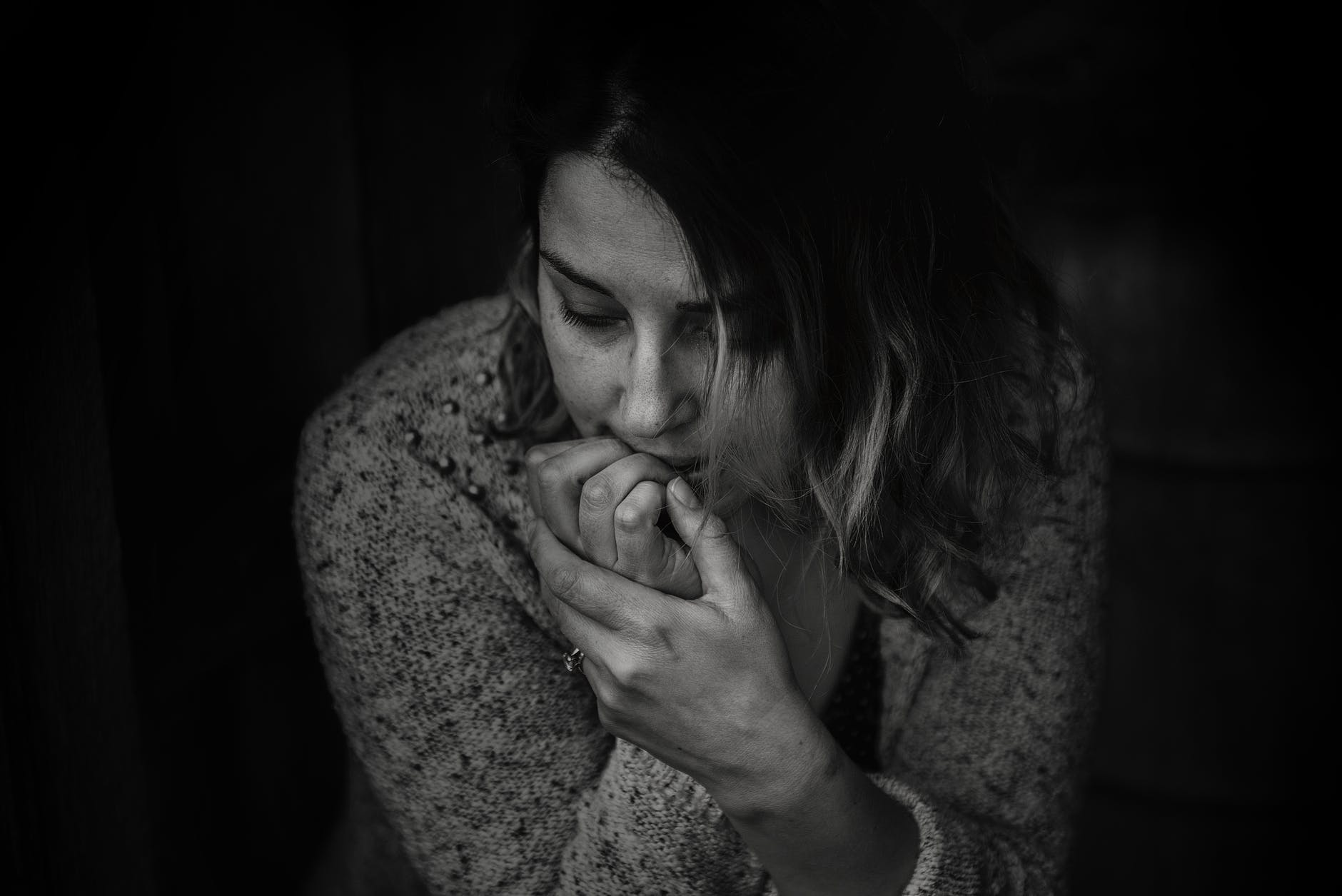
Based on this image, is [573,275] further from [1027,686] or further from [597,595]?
[1027,686]

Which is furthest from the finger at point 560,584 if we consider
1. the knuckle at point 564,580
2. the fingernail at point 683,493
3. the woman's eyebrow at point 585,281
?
the woman's eyebrow at point 585,281

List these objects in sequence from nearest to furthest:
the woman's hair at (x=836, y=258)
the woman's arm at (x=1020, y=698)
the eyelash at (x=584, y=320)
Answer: the woman's hair at (x=836, y=258), the eyelash at (x=584, y=320), the woman's arm at (x=1020, y=698)

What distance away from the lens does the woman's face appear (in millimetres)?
786

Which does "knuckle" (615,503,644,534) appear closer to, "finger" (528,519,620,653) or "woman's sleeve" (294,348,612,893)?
"finger" (528,519,620,653)

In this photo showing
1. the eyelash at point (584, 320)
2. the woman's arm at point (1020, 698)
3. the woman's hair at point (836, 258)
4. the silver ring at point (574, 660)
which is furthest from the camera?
the woman's arm at point (1020, 698)

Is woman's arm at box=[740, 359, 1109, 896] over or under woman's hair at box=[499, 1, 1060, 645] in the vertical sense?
under

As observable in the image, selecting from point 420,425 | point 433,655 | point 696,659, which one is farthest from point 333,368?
point 696,659

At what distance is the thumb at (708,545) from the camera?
89cm

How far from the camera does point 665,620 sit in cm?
87

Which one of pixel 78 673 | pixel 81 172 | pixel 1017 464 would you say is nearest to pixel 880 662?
pixel 1017 464

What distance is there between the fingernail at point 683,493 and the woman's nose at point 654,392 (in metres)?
0.06

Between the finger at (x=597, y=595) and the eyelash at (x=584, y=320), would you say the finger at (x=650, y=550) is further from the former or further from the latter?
the eyelash at (x=584, y=320)

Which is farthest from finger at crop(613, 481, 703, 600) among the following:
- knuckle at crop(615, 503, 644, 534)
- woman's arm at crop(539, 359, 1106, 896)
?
woman's arm at crop(539, 359, 1106, 896)

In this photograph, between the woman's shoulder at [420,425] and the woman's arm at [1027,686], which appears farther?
the woman's arm at [1027,686]
